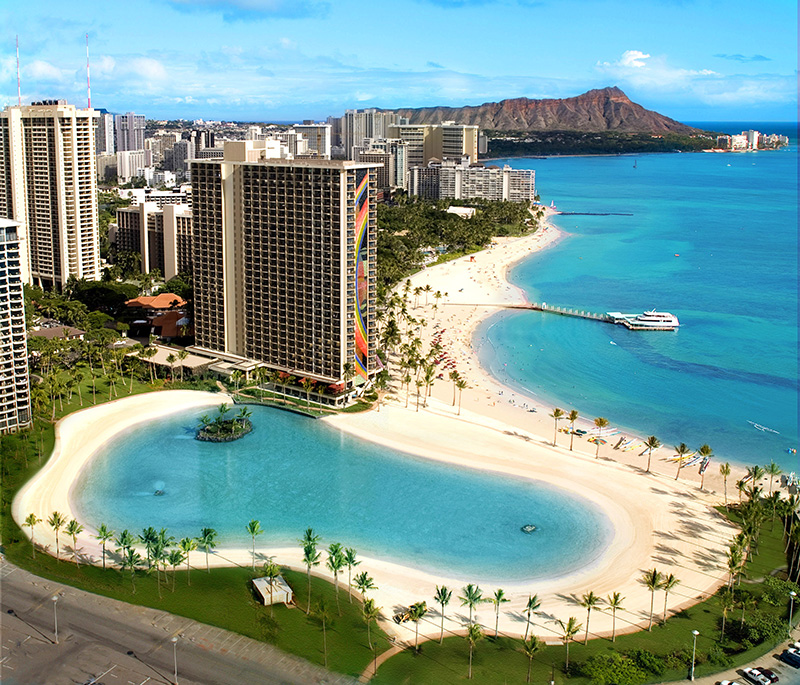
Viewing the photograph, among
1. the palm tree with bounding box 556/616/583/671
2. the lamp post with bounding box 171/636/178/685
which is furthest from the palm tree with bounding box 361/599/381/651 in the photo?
the palm tree with bounding box 556/616/583/671

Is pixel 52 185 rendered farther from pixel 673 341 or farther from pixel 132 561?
pixel 673 341

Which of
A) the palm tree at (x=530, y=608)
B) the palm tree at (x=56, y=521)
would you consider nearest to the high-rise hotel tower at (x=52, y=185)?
the palm tree at (x=56, y=521)

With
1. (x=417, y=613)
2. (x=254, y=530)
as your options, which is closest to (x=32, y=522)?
(x=254, y=530)

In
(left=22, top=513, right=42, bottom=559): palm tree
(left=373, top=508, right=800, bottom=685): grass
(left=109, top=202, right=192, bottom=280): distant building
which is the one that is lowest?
(left=373, top=508, right=800, bottom=685): grass

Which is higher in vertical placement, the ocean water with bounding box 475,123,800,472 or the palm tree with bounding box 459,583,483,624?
the ocean water with bounding box 475,123,800,472

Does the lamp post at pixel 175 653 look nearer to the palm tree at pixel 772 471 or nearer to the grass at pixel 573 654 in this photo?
the grass at pixel 573 654

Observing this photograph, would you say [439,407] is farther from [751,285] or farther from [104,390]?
[751,285]

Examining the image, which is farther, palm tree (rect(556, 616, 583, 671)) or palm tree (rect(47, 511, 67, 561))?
palm tree (rect(47, 511, 67, 561))

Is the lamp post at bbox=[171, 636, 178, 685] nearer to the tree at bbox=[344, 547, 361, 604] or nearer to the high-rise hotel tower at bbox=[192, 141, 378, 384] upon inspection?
the tree at bbox=[344, 547, 361, 604]
